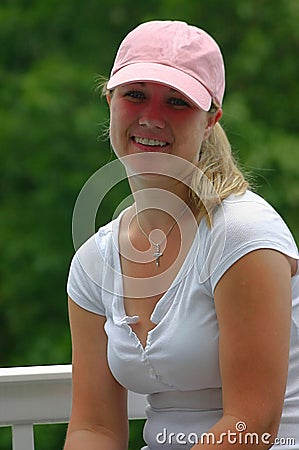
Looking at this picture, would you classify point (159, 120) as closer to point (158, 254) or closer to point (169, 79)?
point (169, 79)

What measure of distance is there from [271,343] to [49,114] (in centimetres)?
414

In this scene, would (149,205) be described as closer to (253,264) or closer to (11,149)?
(253,264)

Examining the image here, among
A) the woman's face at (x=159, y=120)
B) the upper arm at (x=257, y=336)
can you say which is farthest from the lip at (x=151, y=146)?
the upper arm at (x=257, y=336)

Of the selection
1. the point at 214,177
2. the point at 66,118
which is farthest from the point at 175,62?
the point at 66,118

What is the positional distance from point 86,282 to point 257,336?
0.37 metres

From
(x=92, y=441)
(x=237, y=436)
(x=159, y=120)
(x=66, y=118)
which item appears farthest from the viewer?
(x=66, y=118)

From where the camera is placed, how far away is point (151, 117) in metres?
1.48

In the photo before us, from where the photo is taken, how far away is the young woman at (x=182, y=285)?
1367 mm

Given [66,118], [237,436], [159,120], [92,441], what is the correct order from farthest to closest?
[66,118] → [92,441] → [159,120] → [237,436]

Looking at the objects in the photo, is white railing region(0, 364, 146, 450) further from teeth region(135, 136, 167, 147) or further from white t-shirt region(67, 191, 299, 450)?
teeth region(135, 136, 167, 147)

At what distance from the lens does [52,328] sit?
5.36 m

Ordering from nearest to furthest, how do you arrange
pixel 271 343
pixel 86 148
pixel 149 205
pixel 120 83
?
1. pixel 271 343
2. pixel 120 83
3. pixel 149 205
4. pixel 86 148

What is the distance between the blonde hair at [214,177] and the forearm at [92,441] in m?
0.41

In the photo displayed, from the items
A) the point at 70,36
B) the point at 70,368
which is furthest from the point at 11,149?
the point at 70,368
